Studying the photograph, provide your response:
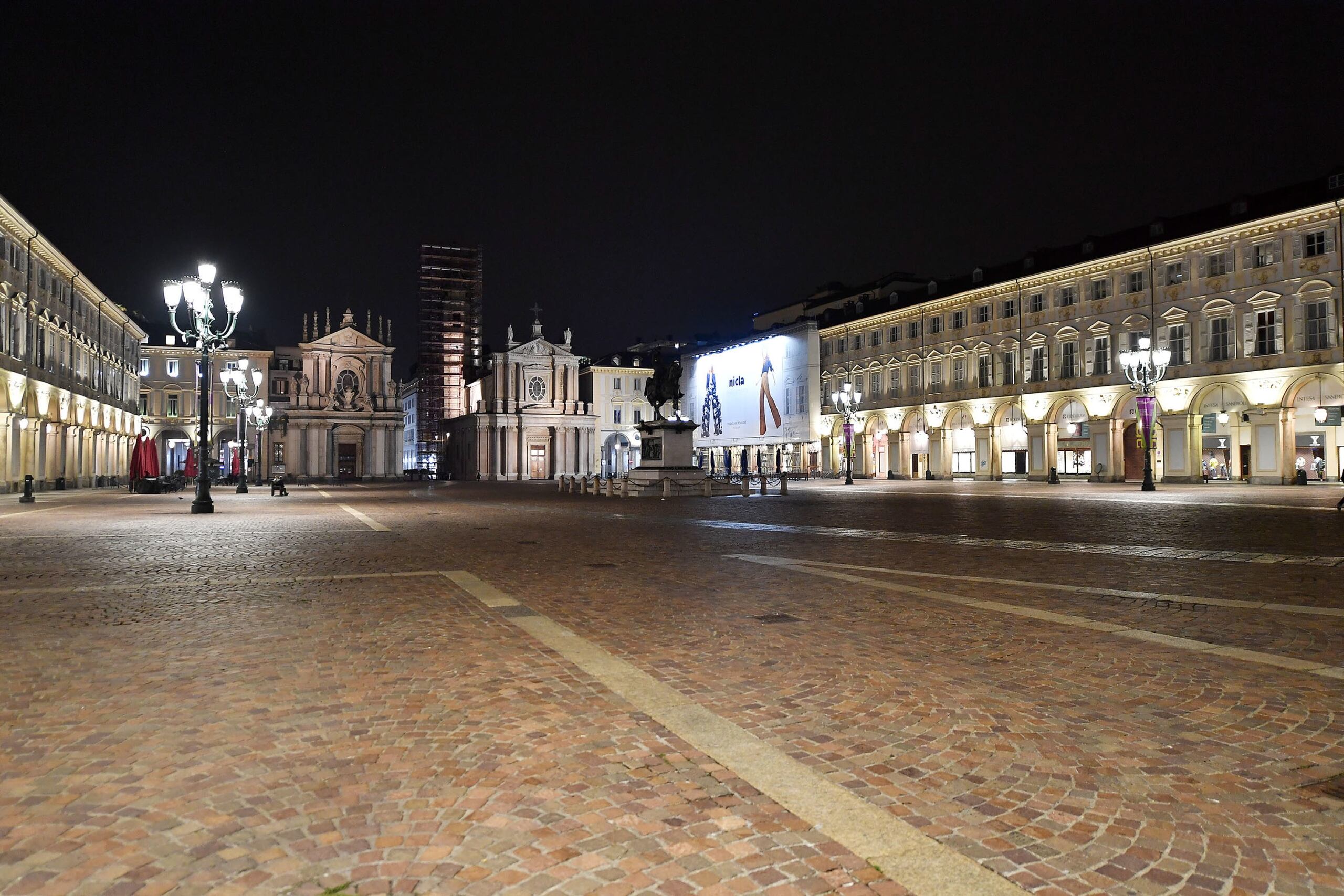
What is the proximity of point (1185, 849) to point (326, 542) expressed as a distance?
15261 mm

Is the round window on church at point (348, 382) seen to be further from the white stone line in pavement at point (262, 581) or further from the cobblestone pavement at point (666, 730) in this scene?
the white stone line in pavement at point (262, 581)

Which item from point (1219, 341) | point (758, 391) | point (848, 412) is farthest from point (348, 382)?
point (1219, 341)

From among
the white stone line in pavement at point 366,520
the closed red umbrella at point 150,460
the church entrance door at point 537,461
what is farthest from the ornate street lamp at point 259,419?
the white stone line in pavement at point 366,520

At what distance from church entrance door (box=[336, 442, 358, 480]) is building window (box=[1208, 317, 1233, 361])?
74869 millimetres

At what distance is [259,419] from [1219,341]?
58080mm

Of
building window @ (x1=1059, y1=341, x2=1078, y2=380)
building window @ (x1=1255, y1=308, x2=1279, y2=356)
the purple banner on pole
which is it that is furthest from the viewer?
building window @ (x1=1059, y1=341, x2=1078, y2=380)

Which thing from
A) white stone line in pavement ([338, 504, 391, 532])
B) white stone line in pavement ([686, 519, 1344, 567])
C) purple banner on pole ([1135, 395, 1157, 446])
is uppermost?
purple banner on pole ([1135, 395, 1157, 446])

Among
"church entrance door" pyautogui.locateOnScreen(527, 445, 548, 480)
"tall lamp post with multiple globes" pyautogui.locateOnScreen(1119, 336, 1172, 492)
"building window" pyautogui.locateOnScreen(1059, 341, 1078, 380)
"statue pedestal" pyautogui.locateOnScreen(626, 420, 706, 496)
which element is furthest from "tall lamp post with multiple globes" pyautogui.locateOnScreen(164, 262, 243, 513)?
"church entrance door" pyautogui.locateOnScreen(527, 445, 548, 480)

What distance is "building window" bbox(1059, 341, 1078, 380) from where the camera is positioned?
174 ft

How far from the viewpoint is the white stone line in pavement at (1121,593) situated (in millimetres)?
8133

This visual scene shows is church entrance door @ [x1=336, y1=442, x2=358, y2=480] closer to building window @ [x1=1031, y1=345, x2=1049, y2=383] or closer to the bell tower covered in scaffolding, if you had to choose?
the bell tower covered in scaffolding

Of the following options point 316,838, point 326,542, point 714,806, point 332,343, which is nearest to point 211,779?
point 316,838

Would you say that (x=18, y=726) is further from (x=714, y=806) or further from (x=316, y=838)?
(x=714, y=806)

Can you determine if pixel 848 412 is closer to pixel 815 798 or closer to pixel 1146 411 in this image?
pixel 1146 411
